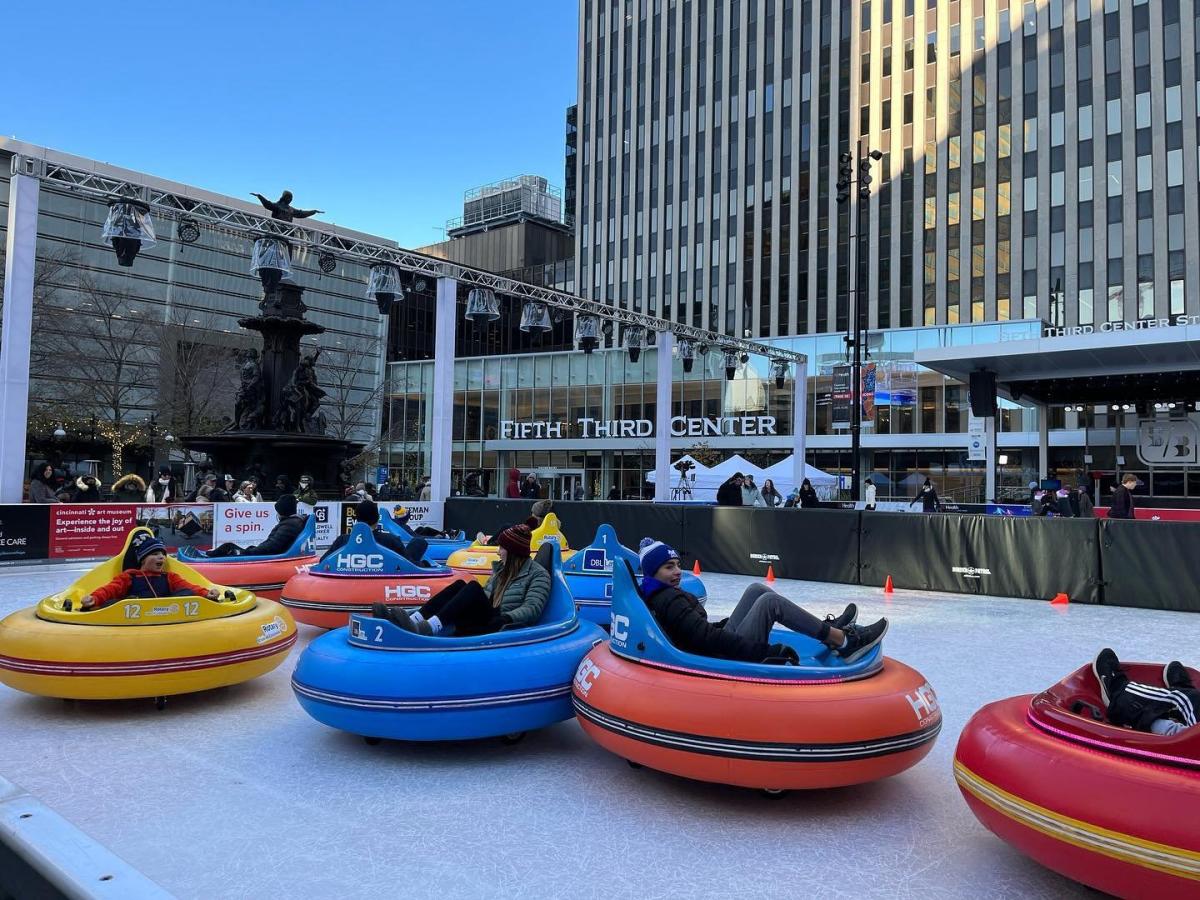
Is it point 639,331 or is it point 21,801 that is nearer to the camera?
point 21,801

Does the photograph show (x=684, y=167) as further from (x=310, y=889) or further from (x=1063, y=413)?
(x=310, y=889)

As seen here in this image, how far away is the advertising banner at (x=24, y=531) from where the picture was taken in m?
14.0

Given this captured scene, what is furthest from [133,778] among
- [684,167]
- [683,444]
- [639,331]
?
[684,167]

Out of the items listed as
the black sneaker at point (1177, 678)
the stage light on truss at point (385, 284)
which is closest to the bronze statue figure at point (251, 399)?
the stage light on truss at point (385, 284)

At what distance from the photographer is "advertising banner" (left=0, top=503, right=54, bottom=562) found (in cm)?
1399

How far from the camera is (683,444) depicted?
144 feet

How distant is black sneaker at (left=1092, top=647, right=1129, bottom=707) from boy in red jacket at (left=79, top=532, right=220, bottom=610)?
604cm

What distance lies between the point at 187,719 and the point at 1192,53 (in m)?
50.4

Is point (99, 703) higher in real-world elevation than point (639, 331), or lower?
lower

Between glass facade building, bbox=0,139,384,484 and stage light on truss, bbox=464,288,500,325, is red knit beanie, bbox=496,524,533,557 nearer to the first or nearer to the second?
stage light on truss, bbox=464,288,500,325

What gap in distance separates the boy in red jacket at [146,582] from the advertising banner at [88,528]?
995cm

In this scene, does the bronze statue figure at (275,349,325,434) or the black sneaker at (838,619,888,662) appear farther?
the bronze statue figure at (275,349,325,434)

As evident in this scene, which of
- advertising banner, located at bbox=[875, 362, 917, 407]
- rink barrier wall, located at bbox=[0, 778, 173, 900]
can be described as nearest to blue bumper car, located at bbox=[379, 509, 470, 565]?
rink barrier wall, located at bbox=[0, 778, 173, 900]

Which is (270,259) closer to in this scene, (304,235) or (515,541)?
(304,235)
